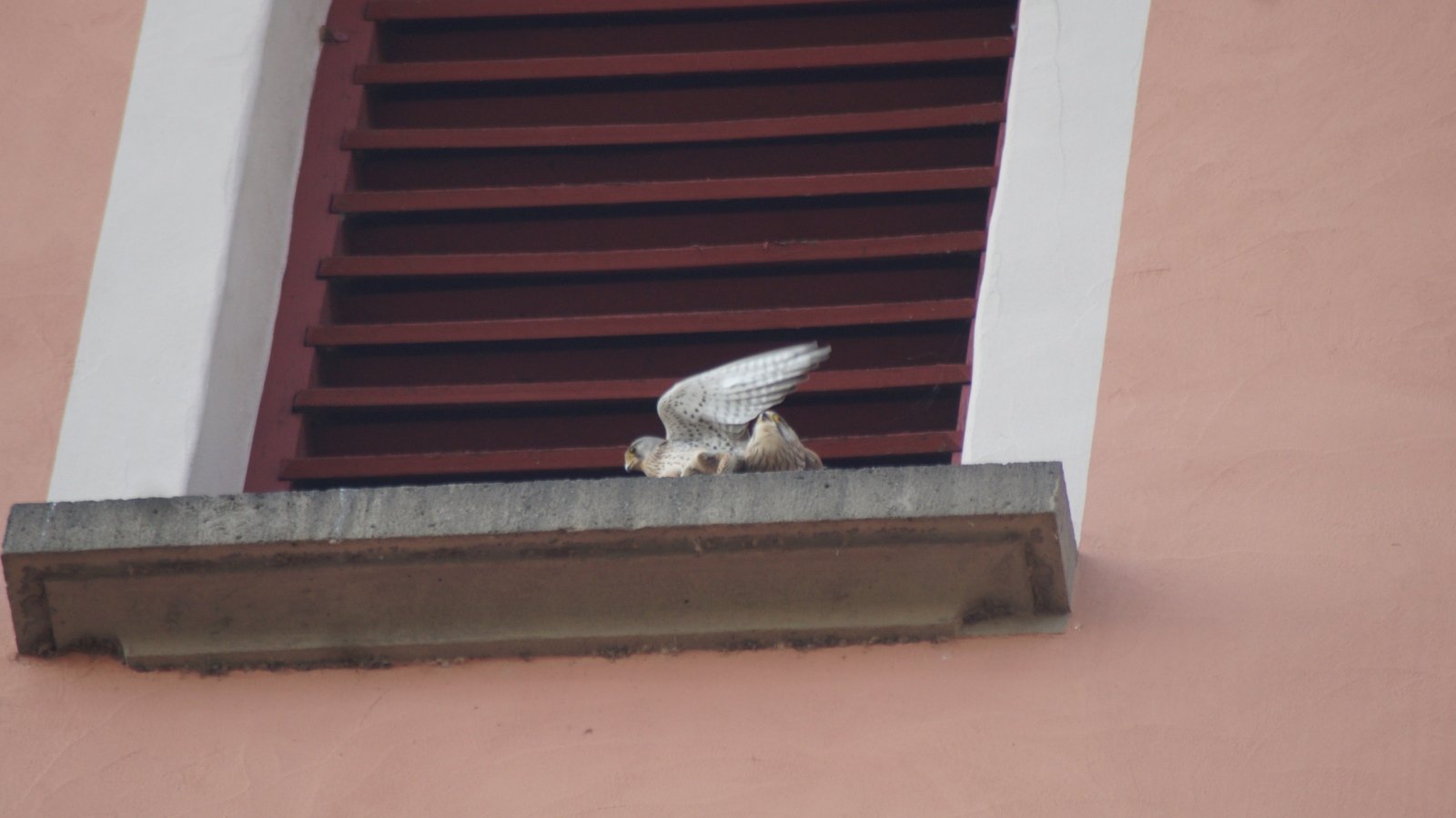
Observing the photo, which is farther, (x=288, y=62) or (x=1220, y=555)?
(x=288, y=62)

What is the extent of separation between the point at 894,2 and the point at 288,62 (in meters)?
1.23

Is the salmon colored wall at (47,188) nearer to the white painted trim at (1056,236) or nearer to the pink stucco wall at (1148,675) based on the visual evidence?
the pink stucco wall at (1148,675)

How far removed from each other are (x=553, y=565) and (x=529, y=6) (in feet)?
5.50

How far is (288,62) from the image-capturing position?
478cm

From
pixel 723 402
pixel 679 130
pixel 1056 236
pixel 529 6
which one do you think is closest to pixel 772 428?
pixel 723 402

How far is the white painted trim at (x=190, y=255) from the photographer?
4.15 meters

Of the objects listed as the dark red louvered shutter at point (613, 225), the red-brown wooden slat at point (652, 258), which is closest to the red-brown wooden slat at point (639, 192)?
the dark red louvered shutter at point (613, 225)

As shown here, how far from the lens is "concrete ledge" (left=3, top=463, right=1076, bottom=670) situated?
3691mm

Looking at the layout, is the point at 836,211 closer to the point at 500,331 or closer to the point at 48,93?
the point at 500,331

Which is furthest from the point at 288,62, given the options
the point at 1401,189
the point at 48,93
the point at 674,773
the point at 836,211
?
the point at 1401,189

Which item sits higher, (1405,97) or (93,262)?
(1405,97)

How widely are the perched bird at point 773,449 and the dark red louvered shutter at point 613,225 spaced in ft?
1.14

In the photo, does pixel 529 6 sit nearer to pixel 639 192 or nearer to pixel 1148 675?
pixel 639 192

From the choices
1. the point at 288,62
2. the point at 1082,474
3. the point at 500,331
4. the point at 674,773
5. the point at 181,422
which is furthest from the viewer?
the point at 288,62
